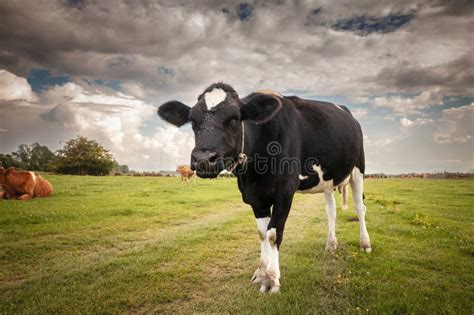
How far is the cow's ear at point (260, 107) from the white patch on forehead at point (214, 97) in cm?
34

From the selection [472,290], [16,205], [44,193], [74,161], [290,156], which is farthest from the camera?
[74,161]

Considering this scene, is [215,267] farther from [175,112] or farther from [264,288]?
[175,112]

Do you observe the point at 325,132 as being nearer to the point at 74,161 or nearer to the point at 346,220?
the point at 346,220

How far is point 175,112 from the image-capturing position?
197 inches

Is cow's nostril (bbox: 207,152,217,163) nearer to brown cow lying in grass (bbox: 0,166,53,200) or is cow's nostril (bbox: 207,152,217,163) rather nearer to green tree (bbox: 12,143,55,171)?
brown cow lying in grass (bbox: 0,166,53,200)

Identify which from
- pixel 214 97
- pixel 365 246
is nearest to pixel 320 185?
pixel 365 246

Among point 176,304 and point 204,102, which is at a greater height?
point 204,102

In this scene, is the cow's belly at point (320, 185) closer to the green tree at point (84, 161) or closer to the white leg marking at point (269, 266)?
the white leg marking at point (269, 266)

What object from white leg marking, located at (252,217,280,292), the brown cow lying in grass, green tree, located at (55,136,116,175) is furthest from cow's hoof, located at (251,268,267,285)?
green tree, located at (55,136,116,175)

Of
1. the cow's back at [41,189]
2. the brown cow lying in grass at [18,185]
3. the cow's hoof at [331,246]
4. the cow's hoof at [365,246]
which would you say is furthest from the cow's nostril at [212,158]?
the cow's back at [41,189]

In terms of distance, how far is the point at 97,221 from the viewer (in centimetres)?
970

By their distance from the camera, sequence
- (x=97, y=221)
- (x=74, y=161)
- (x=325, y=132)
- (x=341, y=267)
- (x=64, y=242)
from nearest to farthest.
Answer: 1. (x=341, y=267)
2. (x=325, y=132)
3. (x=64, y=242)
4. (x=97, y=221)
5. (x=74, y=161)

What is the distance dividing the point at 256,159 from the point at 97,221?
7.09 m

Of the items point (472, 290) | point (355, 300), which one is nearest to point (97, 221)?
point (355, 300)
